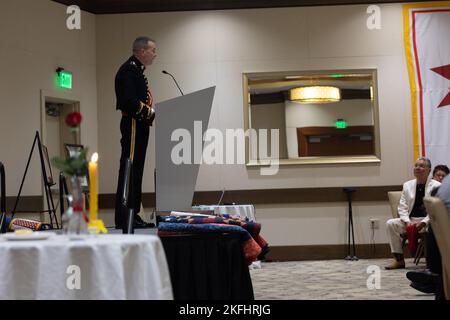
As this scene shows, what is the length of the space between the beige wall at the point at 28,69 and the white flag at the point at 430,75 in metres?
4.26

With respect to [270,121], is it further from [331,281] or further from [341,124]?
[331,281]

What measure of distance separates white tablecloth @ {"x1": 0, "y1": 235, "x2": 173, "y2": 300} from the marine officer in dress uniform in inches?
85.8

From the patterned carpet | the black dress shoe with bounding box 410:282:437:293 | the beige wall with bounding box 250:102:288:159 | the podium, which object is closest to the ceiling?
the beige wall with bounding box 250:102:288:159

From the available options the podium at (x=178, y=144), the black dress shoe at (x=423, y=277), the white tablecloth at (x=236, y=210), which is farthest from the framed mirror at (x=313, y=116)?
the black dress shoe at (x=423, y=277)

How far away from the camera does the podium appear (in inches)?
174

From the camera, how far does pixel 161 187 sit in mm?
4516

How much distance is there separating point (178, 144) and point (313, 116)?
16.1ft

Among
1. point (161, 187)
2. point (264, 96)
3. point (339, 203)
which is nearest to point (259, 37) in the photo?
point (264, 96)

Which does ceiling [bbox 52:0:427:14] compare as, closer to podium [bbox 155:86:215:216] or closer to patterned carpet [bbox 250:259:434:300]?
patterned carpet [bbox 250:259:434:300]

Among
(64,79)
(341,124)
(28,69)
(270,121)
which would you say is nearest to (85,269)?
(28,69)

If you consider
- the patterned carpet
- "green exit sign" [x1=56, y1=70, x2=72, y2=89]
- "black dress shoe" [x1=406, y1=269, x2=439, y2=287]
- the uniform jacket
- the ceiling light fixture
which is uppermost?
"green exit sign" [x1=56, y1=70, x2=72, y2=89]

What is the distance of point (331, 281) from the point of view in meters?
6.85

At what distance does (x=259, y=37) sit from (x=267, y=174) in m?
1.81

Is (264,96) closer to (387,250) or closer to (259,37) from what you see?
(259,37)
